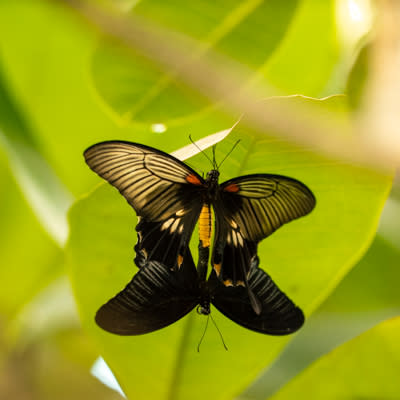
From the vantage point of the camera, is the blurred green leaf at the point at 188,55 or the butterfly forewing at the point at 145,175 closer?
the butterfly forewing at the point at 145,175

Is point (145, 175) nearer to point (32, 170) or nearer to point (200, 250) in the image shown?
point (200, 250)

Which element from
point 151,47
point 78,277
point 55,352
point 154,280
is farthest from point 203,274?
point 55,352

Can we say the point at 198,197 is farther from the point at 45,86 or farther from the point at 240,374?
the point at 45,86

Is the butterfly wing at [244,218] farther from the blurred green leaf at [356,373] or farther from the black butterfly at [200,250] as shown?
the blurred green leaf at [356,373]

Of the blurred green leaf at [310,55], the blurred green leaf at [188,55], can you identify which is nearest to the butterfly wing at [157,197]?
the blurred green leaf at [188,55]

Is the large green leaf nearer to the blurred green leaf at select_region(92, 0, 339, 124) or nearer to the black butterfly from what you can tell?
the black butterfly

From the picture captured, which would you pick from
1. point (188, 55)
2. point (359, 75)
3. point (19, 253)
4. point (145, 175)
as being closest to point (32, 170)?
point (19, 253)
